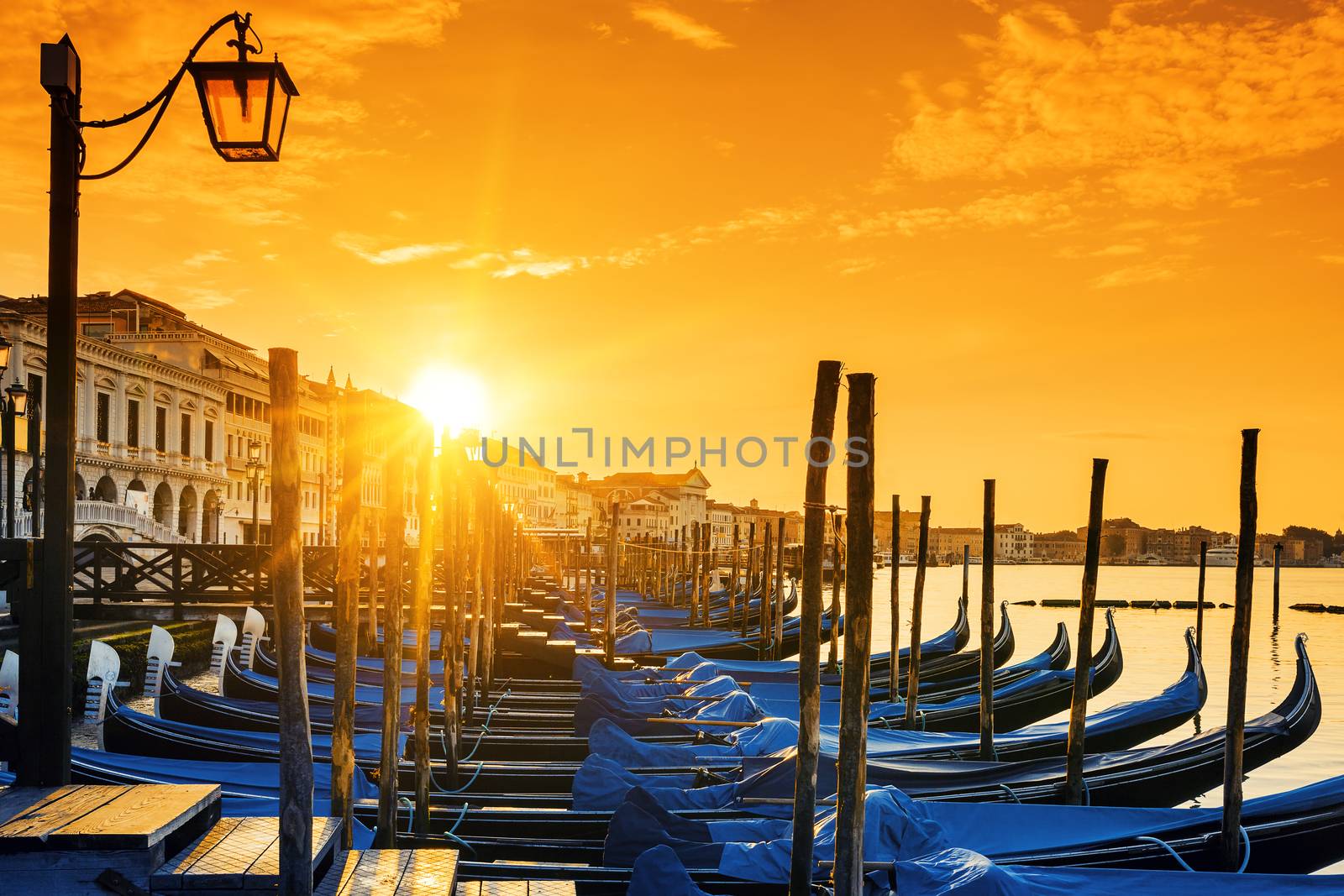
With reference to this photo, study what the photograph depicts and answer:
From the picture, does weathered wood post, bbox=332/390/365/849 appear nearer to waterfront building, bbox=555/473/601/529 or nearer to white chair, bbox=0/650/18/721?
white chair, bbox=0/650/18/721

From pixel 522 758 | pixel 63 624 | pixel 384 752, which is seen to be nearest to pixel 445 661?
pixel 522 758

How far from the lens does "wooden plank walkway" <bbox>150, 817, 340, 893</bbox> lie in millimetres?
3385

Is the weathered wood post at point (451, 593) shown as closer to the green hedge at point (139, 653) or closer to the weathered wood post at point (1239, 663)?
the green hedge at point (139, 653)

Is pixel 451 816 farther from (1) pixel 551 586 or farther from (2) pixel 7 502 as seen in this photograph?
(1) pixel 551 586

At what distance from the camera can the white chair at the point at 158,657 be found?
29.5ft

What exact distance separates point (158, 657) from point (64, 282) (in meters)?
7.15

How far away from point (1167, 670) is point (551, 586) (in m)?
17.6

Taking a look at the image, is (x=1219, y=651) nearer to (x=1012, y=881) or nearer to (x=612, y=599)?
(x=612, y=599)

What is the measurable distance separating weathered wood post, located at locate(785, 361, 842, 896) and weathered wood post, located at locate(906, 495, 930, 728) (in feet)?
20.8

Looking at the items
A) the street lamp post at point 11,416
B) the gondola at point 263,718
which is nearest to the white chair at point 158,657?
the gondola at point 263,718

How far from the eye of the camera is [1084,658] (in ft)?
27.1

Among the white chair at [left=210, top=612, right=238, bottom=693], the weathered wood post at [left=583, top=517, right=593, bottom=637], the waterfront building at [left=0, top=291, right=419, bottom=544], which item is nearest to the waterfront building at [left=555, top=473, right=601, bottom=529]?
the waterfront building at [left=0, top=291, right=419, bottom=544]

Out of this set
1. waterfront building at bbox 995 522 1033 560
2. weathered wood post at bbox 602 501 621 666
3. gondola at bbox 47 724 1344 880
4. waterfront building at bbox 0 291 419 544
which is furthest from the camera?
waterfront building at bbox 995 522 1033 560

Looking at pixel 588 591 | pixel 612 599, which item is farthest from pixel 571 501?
pixel 612 599
